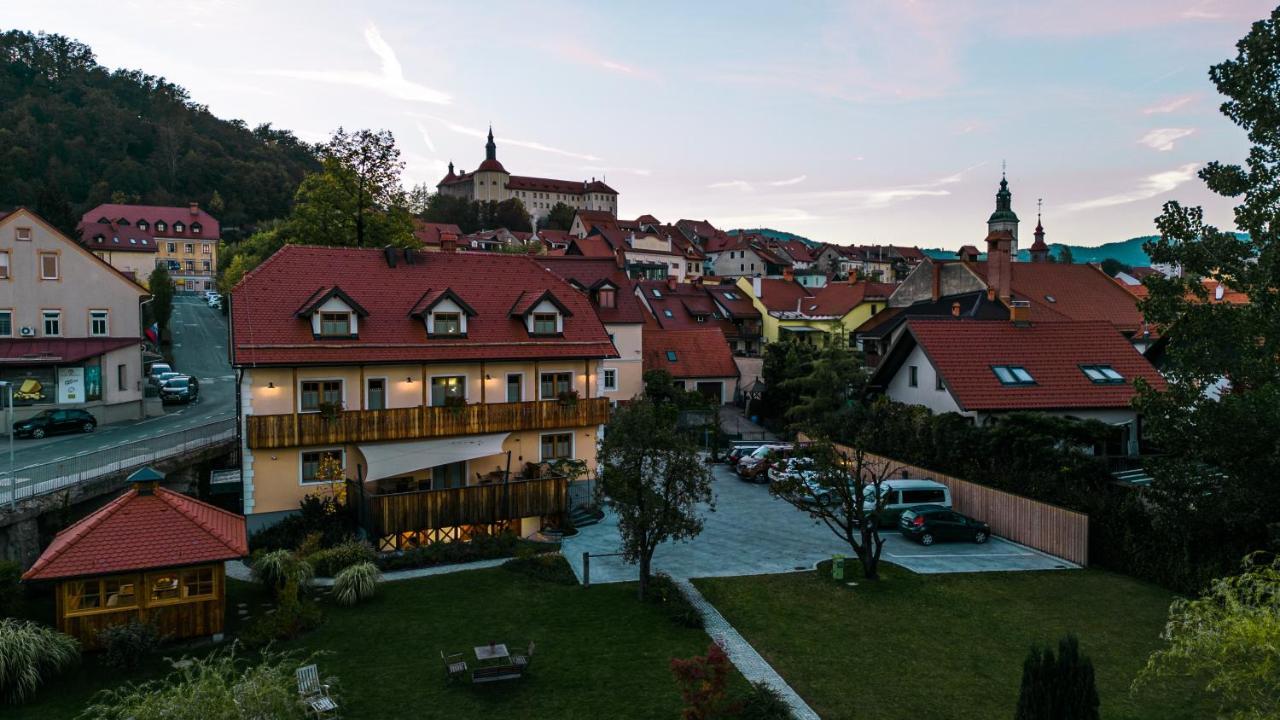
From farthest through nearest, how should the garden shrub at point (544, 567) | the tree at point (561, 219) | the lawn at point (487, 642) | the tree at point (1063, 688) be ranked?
the tree at point (561, 219)
the garden shrub at point (544, 567)
the lawn at point (487, 642)
the tree at point (1063, 688)

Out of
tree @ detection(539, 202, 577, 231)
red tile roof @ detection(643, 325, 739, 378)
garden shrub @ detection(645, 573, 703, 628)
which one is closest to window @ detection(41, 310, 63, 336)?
red tile roof @ detection(643, 325, 739, 378)

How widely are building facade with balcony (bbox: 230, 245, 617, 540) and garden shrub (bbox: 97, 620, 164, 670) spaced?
812 centimetres

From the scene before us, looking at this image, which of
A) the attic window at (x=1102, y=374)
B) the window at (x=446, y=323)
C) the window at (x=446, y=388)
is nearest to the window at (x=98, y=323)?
the window at (x=446, y=323)

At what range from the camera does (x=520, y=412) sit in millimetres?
30109

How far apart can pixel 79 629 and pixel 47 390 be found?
89.9 ft

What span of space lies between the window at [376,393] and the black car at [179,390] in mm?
22916

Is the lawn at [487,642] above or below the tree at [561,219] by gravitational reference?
below

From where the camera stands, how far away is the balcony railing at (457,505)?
24781 mm

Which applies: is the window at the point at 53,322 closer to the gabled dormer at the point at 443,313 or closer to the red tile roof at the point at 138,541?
the gabled dormer at the point at 443,313

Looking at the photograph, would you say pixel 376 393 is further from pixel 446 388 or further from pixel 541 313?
pixel 541 313

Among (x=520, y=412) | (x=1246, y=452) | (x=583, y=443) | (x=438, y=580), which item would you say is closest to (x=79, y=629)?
(x=438, y=580)

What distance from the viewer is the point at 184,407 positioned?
44156 millimetres

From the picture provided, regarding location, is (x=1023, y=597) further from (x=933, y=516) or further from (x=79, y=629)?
(x=79, y=629)

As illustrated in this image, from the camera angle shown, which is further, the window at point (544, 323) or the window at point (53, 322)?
the window at point (53, 322)
